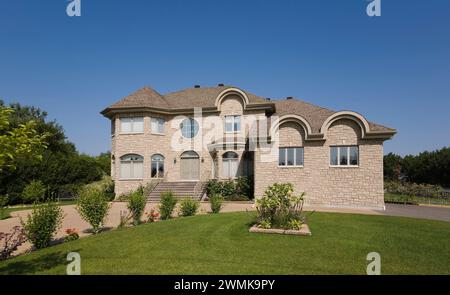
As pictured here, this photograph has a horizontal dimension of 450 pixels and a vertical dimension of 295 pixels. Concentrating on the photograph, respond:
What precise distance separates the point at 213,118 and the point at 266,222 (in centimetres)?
1431

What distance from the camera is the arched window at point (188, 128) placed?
22562mm

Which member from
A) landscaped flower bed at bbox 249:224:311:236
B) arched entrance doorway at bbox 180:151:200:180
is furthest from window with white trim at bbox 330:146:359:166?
arched entrance doorway at bbox 180:151:200:180

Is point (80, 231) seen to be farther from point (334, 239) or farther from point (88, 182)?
point (88, 182)

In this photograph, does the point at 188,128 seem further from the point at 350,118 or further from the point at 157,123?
the point at 350,118

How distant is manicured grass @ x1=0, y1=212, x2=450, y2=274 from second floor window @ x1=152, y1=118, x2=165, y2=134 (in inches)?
517

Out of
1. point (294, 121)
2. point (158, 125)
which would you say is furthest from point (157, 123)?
point (294, 121)

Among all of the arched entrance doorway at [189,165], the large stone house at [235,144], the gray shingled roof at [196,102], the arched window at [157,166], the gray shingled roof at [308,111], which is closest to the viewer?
the large stone house at [235,144]

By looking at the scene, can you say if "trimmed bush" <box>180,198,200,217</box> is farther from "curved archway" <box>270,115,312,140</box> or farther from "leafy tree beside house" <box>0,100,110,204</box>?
"leafy tree beside house" <box>0,100,110,204</box>

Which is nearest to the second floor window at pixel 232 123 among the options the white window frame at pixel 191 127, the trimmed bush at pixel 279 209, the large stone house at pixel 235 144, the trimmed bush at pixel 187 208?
the large stone house at pixel 235 144

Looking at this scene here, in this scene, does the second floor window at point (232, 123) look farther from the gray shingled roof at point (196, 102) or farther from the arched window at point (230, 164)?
the arched window at point (230, 164)

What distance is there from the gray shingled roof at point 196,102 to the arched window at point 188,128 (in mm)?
1238

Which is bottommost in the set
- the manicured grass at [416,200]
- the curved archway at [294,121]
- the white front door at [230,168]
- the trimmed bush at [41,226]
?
the manicured grass at [416,200]

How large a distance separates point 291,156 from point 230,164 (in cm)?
581

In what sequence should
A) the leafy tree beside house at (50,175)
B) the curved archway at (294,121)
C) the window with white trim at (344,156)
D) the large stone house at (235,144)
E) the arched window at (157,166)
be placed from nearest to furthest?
the window with white trim at (344,156), the large stone house at (235,144), the curved archway at (294,121), the leafy tree beside house at (50,175), the arched window at (157,166)
